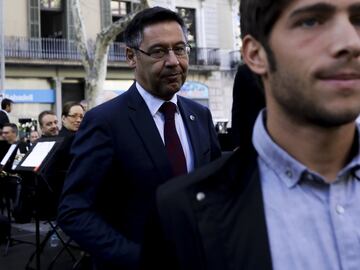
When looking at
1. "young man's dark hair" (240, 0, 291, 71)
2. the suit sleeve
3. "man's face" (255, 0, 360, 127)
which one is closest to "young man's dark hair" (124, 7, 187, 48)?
the suit sleeve

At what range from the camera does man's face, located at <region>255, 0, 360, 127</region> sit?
3.70ft

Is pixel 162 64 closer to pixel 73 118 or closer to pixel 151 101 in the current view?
pixel 151 101

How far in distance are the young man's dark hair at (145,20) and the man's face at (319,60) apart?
1.27 meters

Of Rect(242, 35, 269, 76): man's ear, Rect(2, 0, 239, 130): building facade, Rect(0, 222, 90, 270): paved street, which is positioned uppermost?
Rect(2, 0, 239, 130): building facade

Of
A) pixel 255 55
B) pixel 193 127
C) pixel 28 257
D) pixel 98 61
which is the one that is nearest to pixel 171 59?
pixel 193 127

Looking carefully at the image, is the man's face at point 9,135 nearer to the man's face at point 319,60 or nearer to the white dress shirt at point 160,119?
the white dress shirt at point 160,119

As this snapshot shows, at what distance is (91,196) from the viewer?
216 centimetres

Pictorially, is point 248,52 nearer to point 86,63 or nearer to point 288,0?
point 288,0

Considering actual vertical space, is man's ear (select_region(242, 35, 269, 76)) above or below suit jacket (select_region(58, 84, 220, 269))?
above

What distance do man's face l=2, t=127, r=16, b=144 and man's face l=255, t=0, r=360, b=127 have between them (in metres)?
8.60

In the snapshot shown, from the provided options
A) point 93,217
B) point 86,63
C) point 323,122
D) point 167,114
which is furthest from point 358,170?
point 86,63

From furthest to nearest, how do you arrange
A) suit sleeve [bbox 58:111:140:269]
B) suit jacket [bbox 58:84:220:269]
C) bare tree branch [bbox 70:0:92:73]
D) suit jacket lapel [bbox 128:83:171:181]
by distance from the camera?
bare tree branch [bbox 70:0:92:73] < suit jacket lapel [bbox 128:83:171:181] < suit jacket [bbox 58:84:220:269] < suit sleeve [bbox 58:111:140:269]

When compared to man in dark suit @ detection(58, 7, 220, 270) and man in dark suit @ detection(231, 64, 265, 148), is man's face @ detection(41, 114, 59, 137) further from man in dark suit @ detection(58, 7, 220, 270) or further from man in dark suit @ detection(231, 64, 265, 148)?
man in dark suit @ detection(231, 64, 265, 148)

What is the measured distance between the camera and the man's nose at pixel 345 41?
3.68 ft
